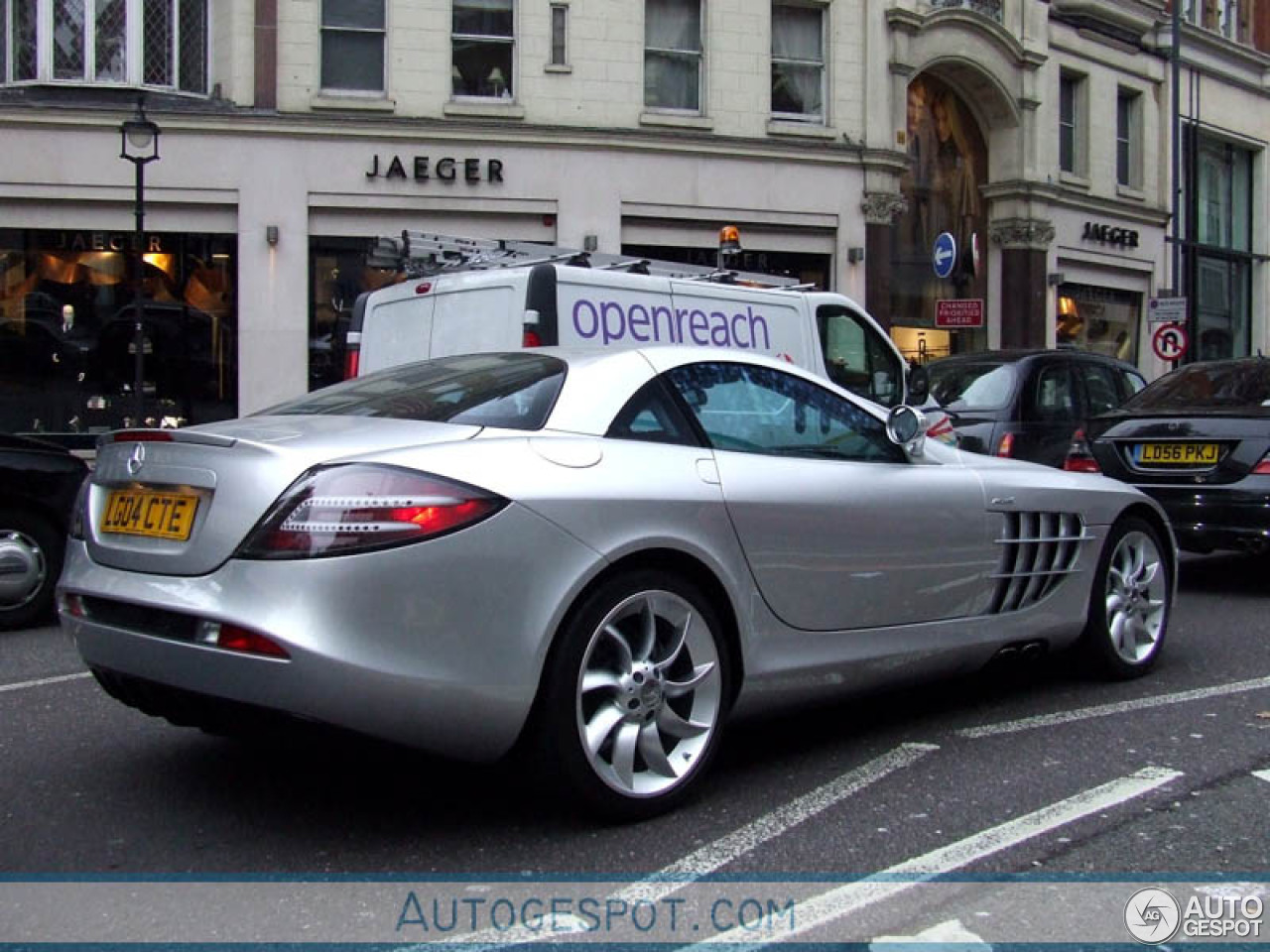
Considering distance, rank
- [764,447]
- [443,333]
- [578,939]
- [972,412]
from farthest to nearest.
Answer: [972,412] < [443,333] < [764,447] < [578,939]

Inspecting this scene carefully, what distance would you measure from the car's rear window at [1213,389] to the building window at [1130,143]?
18.8 m

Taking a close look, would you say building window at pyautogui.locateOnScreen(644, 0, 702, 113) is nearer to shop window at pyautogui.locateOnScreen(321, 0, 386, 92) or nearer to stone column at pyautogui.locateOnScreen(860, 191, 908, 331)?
stone column at pyautogui.locateOnScreen(860, 191, 908, 331)

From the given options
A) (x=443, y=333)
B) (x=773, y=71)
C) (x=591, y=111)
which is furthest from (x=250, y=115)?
(x=443, y=333)

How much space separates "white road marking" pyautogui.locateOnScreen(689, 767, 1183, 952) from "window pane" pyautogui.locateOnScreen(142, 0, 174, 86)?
16949 millimetres

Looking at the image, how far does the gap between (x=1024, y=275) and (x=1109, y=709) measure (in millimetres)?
19797

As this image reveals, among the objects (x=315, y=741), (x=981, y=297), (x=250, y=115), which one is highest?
(x=250, y=115)

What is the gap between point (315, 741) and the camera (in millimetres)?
3434

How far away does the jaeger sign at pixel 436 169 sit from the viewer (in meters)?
17.9

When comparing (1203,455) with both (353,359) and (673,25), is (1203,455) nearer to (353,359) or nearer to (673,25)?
(353,359)

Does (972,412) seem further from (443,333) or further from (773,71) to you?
(773,71)

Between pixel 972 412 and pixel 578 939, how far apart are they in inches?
312

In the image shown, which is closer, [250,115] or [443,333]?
[443,333]

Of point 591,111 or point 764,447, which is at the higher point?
point 591,111

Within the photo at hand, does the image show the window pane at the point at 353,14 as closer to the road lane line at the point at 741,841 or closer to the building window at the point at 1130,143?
the building window at the point at 1130,143
